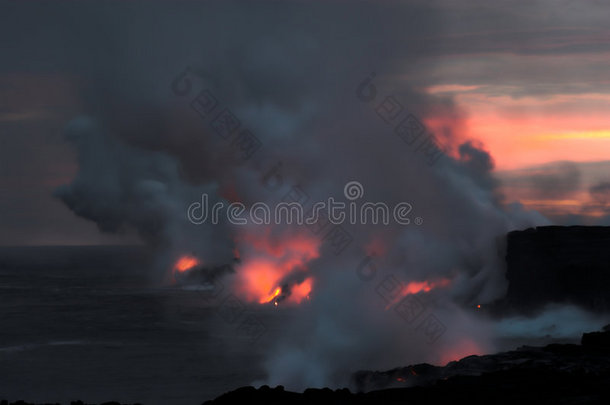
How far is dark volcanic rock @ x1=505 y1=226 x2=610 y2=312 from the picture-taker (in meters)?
146

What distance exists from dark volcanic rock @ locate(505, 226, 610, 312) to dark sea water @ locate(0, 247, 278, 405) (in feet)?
153

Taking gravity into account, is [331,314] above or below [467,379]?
above

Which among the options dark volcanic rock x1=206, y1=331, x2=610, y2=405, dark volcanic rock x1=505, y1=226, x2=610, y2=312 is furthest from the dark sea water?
dark volcanic rock x1=505, y1=226, x2=610, y2=312

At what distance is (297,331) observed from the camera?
12950 cm

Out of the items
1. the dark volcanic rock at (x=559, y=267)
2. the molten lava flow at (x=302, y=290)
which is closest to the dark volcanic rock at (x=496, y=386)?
the molten lava flow at (x=302, y=290)

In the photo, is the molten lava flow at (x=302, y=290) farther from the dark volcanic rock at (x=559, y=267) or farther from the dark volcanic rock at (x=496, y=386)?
the dark volcanic rock at (x=496, y=386)

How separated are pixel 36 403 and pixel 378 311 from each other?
40.6m

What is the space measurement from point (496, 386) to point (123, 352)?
7669 cm

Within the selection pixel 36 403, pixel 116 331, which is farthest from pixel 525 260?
pixel 36 403

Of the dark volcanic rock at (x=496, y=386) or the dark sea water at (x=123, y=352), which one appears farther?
the dark sea water at (x=123, y=352)

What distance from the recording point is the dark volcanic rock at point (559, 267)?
14562 centimetres

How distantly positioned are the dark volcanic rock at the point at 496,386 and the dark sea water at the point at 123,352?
32681 mm

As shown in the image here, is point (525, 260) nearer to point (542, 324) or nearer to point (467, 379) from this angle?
point (542, 324)

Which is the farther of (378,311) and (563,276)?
(563,276)
